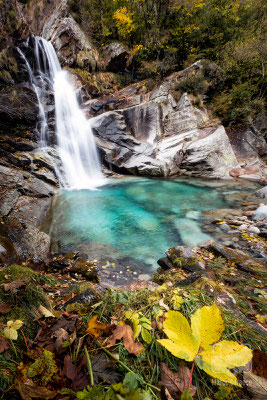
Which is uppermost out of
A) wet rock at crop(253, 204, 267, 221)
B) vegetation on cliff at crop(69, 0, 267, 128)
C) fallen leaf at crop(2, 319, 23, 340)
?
vegetation on cliff at crop(69, 0, 267, 128)

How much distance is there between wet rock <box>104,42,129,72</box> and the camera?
1736 cm

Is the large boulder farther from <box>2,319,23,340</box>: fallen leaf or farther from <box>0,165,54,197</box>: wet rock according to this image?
<box>2,319,23,340</box>: fallen leaf

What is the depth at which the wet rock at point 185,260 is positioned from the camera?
9.97 ft

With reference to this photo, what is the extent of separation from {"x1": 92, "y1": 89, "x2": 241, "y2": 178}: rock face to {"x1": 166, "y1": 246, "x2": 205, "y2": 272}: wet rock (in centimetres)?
850

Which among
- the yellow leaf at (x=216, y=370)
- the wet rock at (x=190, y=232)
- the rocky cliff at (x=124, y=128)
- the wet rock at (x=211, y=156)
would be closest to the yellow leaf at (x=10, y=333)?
the yellow leaf at (x=216, y=370)

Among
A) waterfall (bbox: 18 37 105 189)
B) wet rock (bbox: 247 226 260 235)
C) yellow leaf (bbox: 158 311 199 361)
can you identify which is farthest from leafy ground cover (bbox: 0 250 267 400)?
waterfall (bbox: 18 37 105 189)

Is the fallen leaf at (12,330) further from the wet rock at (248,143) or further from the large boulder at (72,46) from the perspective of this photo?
the large boulder at (72,46)

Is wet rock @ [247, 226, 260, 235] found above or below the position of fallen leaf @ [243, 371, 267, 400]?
below

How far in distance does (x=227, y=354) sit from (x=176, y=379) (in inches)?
8.9

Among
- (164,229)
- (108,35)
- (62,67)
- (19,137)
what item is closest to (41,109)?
(19,137)

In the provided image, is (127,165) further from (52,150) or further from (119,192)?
(52,150)

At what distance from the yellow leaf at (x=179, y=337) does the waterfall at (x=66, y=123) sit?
10024 millimetres

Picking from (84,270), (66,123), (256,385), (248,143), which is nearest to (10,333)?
(256,385)

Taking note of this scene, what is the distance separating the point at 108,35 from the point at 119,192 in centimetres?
2009
